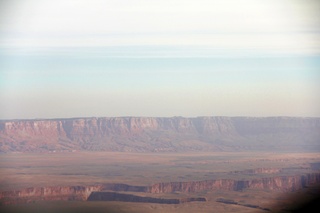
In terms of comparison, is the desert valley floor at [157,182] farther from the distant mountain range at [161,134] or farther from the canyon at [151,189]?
the distant mountain range at [161,134]

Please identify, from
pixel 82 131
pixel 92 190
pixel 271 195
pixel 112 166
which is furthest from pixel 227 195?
pixel 82 131

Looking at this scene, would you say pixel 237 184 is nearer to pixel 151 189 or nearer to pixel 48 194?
pixel 151 189

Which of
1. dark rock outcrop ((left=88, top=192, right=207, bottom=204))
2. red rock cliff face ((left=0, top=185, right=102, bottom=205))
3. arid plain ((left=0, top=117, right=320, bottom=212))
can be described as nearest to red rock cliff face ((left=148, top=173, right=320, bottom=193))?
arid plain ((left=0, top=117, right=320, bottom=212))

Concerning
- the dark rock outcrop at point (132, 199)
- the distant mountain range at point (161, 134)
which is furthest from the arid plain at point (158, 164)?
the distant mountain range at point (161, 134)

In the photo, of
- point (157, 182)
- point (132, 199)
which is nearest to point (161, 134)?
point (157, 182)

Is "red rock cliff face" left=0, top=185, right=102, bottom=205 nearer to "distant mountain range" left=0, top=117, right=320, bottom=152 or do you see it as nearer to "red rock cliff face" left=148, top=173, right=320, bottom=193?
"red rock cliff face" left=148, top=173, right=320, bottom=193

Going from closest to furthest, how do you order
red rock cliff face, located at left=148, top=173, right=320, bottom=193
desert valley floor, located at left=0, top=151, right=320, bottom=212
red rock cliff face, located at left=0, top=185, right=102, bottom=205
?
desert valley floor, located at left=0, top=151, right=320, bottom=212, red rock cliff face, located at left=0, top=185, right=102, bottom=205, red rock cliff face, located at left=148, top=173, right=320, bottom=193

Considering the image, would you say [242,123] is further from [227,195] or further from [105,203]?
[105,203]

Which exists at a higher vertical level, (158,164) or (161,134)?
(161,134)
